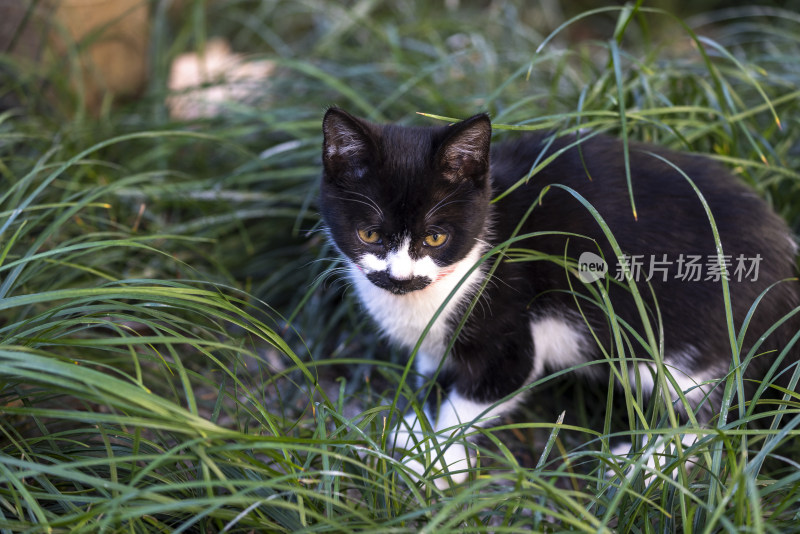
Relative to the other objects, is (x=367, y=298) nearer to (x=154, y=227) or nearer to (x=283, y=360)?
(x=283, y=360)

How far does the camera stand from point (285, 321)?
235cm

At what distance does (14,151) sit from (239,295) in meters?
1.25

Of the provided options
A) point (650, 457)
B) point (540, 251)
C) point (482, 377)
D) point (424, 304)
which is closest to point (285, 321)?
point (424, 304)

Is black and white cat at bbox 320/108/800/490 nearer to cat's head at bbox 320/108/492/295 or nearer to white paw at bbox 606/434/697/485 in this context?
cat's head at bbox 320/108/492/295

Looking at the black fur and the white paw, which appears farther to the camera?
the black fur

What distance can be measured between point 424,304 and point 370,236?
277 mm

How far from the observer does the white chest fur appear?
2014 mm

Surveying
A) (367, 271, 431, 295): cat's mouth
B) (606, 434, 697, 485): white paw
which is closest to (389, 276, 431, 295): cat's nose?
(367, 271, 431, 295): cat's mouth

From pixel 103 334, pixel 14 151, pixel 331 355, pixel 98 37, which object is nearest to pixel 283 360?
pixel 331 355

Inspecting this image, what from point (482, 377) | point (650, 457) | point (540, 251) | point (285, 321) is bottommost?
point (650, 457)

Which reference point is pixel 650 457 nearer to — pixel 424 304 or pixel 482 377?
pixel 482 377

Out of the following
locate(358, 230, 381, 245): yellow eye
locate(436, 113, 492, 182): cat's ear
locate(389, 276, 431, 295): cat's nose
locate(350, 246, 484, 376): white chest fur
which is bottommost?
locate(350, 246, 484, 376): white chest fur

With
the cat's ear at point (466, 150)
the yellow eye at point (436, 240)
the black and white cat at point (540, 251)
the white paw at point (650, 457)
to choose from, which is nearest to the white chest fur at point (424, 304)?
the black and white cat at point (540, 251)

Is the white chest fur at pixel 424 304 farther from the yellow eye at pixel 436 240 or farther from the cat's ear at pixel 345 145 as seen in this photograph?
the cat's ear at pixel 345 145
